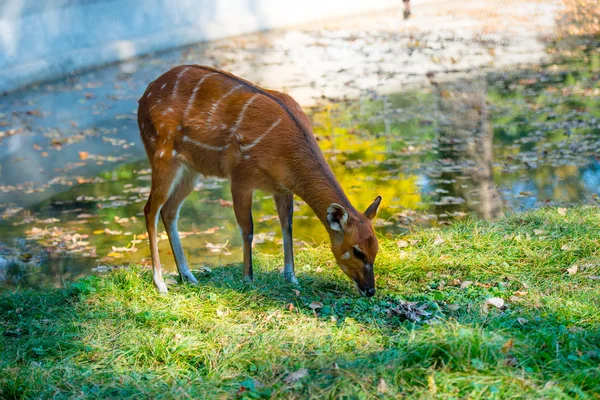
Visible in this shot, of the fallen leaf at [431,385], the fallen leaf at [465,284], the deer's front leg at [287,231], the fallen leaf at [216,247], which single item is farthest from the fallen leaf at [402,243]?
the fallen leaf at [431,385]

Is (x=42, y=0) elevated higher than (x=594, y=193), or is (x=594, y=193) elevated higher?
(x=42, y=0)

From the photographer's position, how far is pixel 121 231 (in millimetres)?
8008

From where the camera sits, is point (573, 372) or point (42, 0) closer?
point (573, 372)

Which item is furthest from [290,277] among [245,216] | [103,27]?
[103,27]

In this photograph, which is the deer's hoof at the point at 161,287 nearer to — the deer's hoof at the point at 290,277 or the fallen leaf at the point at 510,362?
the deer's hoof at the point at 290,277

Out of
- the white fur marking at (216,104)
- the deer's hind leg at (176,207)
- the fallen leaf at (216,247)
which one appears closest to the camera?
the white fur marking at (216,104)

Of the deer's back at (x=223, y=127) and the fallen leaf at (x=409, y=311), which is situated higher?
the deer's back at (x=223, y=127)

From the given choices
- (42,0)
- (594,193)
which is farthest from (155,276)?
(42,0)

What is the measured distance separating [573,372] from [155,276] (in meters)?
Answer: 3.38

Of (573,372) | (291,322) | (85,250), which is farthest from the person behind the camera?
(85,250)

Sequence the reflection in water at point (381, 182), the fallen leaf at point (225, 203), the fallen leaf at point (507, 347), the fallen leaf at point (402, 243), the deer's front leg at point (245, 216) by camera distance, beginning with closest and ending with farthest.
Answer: the fallen leaf at point (507, 347) < the deer's front leg at point (245, 216) < the fallen leaf at point (402, 243) < the reflection in water at point (381, 182) < the fallen leaf at point (225, 203)

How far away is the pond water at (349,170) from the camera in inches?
304

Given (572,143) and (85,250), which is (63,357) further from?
(572,143)

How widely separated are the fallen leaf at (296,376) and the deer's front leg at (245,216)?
1760 mm
